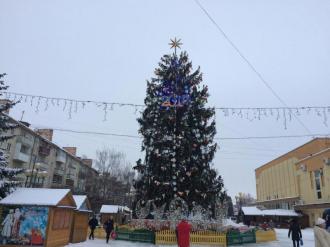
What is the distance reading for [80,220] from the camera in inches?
821

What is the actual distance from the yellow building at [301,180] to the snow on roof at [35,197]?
40481mm

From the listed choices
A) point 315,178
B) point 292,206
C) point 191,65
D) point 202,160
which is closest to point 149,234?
point 202,160

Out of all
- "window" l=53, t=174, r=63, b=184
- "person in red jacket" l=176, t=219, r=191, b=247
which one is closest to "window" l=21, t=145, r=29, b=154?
"window" l=53, t=174, r=63, b=184

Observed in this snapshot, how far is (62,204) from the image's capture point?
54.5 feet

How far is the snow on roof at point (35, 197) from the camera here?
15.4 meters

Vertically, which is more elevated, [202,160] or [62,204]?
[202,160]

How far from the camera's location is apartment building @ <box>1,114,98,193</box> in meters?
43.6

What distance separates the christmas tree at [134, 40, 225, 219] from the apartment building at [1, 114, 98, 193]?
16.6 m

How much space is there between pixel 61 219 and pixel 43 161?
39.4 m

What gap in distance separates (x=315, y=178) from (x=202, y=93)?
33773mm

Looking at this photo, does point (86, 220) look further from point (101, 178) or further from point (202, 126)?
point (101, 178)

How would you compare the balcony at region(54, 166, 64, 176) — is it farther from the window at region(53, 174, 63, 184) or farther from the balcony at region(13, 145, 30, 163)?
the balcony at region(13, 145, 30, 163)

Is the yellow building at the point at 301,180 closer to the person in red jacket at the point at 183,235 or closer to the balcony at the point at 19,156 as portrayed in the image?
the person in red jacket at the point at 183,235

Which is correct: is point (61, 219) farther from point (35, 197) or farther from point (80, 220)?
point (80, 220)
